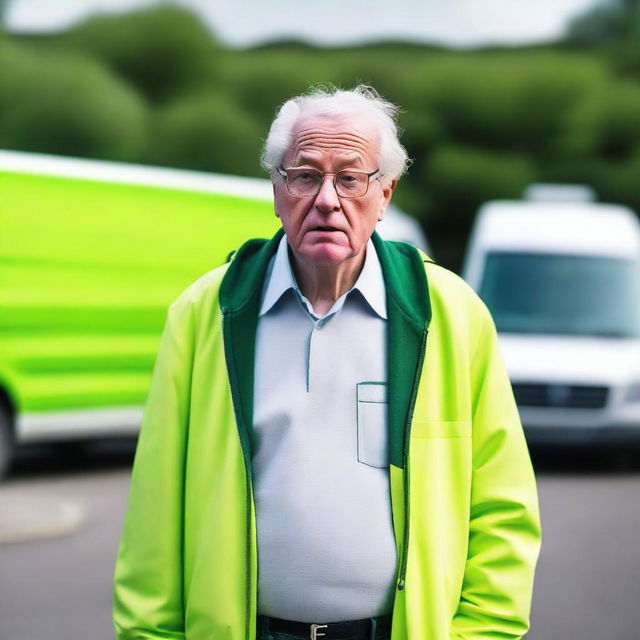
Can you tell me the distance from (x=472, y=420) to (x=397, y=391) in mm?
168

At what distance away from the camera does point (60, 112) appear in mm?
22109

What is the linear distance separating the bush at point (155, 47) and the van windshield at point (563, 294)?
16.2 meters

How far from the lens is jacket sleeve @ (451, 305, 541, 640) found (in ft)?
7.83

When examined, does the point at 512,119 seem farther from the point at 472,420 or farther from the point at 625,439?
the point at 472,420

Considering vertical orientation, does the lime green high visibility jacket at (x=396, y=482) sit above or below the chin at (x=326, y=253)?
below

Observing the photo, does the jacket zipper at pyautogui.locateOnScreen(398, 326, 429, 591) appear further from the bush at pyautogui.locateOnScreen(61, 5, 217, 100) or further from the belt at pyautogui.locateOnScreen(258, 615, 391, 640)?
the bush at pyautogui.locateOnScreen(61, 5, 217, 100)

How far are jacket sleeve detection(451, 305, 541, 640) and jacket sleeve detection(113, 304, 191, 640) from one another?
1.67 ft

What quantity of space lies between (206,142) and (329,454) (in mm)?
22027

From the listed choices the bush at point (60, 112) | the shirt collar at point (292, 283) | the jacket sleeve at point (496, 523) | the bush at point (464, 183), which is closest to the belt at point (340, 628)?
the jacket sleeve at point (496, 523)

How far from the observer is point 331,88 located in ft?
8.95

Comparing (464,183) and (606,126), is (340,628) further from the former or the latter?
(606,126)

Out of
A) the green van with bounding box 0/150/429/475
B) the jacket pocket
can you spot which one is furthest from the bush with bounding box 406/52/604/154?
the jacket pocket

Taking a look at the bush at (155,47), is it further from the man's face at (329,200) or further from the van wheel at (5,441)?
the man's face at (329,200)

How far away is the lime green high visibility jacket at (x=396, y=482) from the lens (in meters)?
2.32
